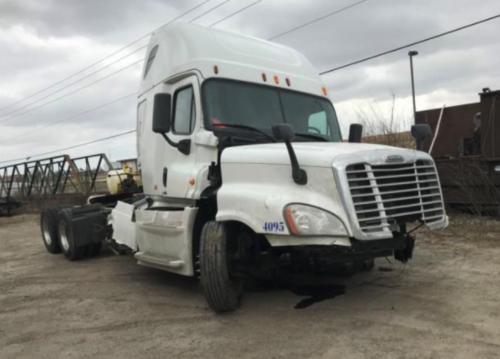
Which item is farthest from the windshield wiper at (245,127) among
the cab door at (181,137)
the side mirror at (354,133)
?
the side mirror at (354,133)

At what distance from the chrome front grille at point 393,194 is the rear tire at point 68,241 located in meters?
5.87

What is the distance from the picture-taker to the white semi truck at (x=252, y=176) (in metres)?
4.36

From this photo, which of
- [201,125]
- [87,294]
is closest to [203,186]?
[201,125]

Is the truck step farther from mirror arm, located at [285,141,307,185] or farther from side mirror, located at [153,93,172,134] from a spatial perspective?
mirror arm, located at [285,141,307,185]

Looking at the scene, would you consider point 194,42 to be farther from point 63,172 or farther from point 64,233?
point 63,172

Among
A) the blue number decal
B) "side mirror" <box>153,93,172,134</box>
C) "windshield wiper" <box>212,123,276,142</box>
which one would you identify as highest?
"side mirror" <box>153,93,172,134</box>

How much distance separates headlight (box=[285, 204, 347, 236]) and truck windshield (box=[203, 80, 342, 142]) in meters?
1.58

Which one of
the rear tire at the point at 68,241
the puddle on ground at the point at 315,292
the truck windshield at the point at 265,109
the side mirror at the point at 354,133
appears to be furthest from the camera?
the rear tire at the point at 68,241

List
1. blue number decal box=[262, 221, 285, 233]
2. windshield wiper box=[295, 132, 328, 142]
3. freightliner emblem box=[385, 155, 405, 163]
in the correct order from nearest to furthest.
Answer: blue number decal box=[262, 221, 285, 233] → freightliner emblem box=[385, 155, 405, 163] → windshield wiper box=[295, 132, 328, 142]

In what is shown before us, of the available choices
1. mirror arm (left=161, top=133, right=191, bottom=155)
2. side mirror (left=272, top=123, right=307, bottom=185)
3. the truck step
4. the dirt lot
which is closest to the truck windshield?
mirror arm (left=161, top=133, right=191, bottom=155)

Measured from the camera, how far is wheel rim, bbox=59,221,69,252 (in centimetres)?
888

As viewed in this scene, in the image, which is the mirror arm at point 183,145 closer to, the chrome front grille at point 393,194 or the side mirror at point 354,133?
the chrome front grille at point 393,194

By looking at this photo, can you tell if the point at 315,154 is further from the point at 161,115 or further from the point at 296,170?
the point at 161,115

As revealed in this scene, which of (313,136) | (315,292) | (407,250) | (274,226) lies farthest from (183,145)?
(407,250)
